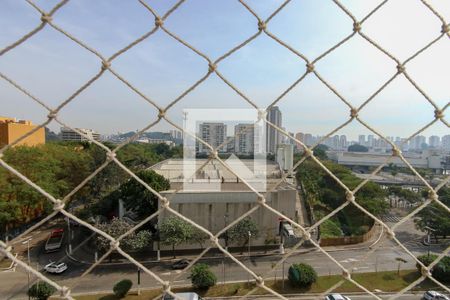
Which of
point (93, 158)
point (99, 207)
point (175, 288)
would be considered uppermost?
point (93, 158)

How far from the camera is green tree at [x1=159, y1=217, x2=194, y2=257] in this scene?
4.54 m

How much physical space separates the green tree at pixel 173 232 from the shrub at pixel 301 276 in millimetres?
1614

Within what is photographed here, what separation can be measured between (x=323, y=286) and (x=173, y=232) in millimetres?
2215

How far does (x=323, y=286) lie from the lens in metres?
4.04

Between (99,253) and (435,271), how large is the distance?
4.93 m

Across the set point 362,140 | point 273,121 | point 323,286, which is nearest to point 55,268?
point 323,286

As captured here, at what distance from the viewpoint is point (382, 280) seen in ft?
13.8

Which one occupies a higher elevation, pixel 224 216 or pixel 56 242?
pixel 224 216

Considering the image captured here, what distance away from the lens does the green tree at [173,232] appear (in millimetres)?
4539

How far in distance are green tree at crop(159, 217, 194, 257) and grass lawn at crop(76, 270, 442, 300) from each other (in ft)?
2.54

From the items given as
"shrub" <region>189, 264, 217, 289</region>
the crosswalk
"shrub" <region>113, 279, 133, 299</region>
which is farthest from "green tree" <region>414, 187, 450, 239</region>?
"shrub" <region>113, 279, 133, 299</region>

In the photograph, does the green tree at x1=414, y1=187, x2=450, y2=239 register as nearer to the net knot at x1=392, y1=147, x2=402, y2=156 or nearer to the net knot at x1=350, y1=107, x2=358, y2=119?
the net knot at x1=392, y1=147, x2=402, y2=156

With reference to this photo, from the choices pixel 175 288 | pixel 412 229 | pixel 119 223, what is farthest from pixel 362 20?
pixel 412 229

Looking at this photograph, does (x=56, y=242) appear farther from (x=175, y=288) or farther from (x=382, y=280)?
(x=382, y=280)
